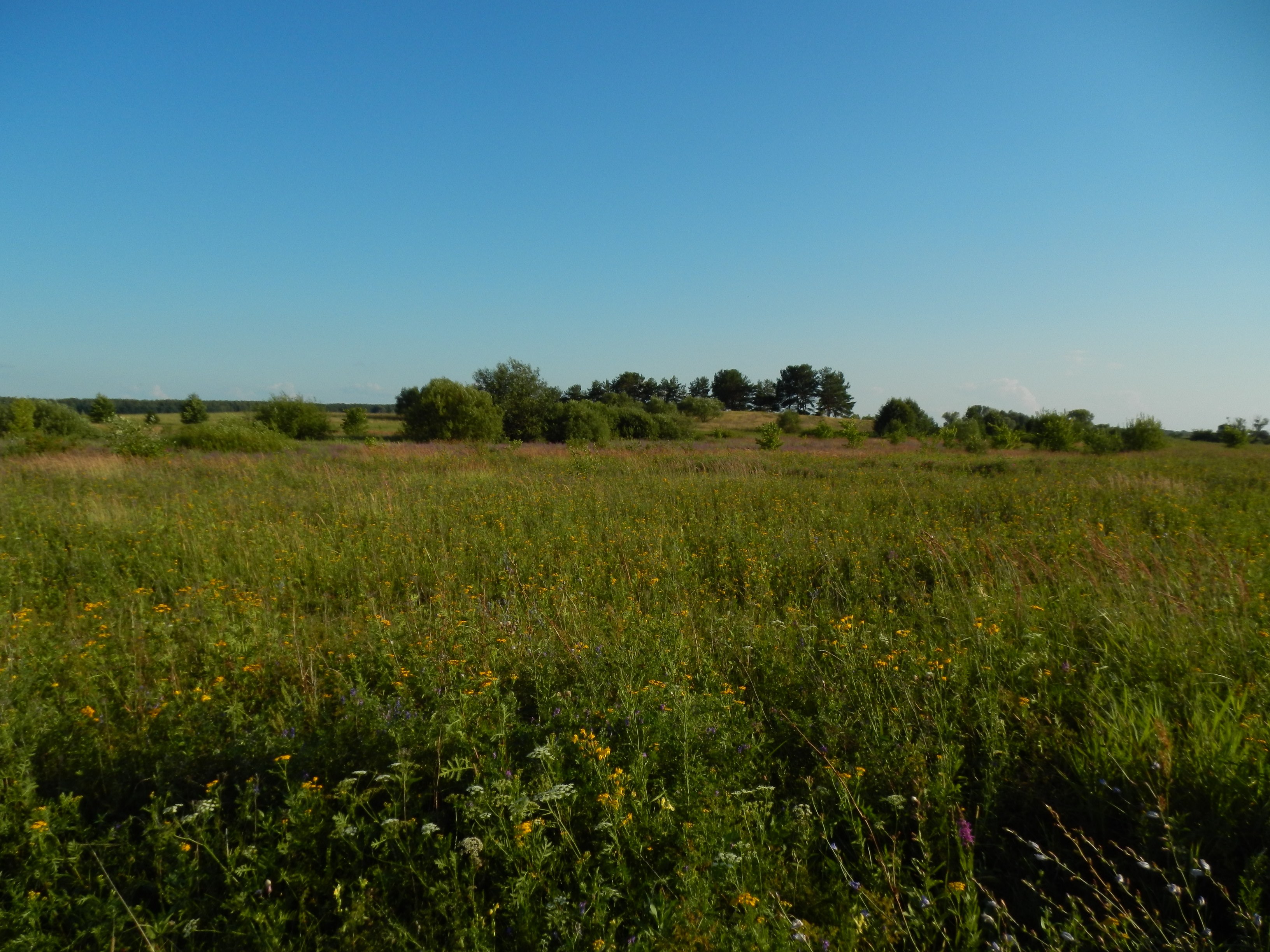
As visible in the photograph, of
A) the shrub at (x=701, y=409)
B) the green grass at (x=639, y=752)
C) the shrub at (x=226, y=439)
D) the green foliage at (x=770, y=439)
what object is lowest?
the green grass at (x=639, y=752)

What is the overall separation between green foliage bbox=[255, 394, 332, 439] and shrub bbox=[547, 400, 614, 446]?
1739cm

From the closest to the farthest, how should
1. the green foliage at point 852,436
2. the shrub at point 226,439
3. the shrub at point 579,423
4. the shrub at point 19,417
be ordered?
the shrub at point 226,439
the shrub at point 19,417
the green foliage at point 852,436
the shrub at point 579,423

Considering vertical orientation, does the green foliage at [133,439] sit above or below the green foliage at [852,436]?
below

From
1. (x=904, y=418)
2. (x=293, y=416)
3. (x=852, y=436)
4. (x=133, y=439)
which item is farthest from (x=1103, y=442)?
(x=293, y=416)

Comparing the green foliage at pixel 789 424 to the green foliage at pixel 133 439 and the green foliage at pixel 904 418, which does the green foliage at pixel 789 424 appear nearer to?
the green foliage at pixel 904 418

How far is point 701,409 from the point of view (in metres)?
62.4

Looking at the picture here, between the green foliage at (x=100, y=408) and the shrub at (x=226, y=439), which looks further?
the green foliage at (x=100, y=408)

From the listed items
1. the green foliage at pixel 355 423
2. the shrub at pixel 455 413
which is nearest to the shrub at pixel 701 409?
the shrub at pixel 455 413

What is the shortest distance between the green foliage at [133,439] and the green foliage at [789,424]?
44302 mm

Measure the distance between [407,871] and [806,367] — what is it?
8801cm

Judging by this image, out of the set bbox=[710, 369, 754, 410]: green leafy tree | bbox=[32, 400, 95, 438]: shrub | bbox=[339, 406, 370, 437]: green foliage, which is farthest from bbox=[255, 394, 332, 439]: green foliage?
bbox=[710, 369, 754, 410]: green leafy tree

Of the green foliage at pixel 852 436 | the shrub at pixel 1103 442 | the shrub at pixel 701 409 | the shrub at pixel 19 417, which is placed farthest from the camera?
the shrub at pixel 701 409

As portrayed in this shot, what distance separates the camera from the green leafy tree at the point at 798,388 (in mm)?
83125

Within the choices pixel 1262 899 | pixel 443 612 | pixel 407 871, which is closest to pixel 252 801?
pixel 407 871
